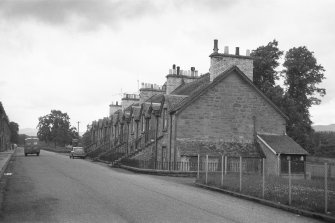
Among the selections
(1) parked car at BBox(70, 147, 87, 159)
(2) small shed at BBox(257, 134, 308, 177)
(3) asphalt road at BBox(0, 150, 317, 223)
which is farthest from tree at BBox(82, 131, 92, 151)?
(3) asphalt road at BBox(0, 150, 317, 223)

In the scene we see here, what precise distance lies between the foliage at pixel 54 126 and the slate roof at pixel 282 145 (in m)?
96.2

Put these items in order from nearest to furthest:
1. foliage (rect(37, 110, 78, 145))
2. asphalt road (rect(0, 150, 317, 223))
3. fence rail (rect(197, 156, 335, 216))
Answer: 1. asphalt road (rect(0, 150, 317, 223))
2. fence rail (rect(197, 156, 335, 216))
3. foliage (rect(37, 110, 78, 145))

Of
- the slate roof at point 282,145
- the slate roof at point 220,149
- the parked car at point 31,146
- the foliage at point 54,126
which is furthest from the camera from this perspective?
the foliage at point 54,126

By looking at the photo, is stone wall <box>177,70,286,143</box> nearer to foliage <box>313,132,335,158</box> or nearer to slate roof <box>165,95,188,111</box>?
slate roof <box>165,95,188,111</box>

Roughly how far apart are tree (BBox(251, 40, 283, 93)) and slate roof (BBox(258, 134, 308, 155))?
1478 cm

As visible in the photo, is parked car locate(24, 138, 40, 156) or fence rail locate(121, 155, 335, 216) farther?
parked car locate(24, 138, 40, 156)

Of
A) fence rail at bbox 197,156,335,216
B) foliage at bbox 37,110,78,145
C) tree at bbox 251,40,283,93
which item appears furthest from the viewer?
foliage at bbox 37,110,78,145

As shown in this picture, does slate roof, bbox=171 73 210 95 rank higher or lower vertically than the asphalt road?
higher

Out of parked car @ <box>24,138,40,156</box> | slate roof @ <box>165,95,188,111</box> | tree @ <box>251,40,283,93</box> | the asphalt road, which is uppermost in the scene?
tree @ <box>251,40,283,93</box>

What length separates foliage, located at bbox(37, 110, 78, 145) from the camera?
123519mm

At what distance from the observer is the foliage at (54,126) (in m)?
124

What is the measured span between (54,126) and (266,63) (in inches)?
3652

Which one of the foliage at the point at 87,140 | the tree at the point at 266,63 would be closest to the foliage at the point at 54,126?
the foliage at the point at 87,140

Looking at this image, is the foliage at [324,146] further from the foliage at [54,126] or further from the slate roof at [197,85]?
the foliage at [54,126]
